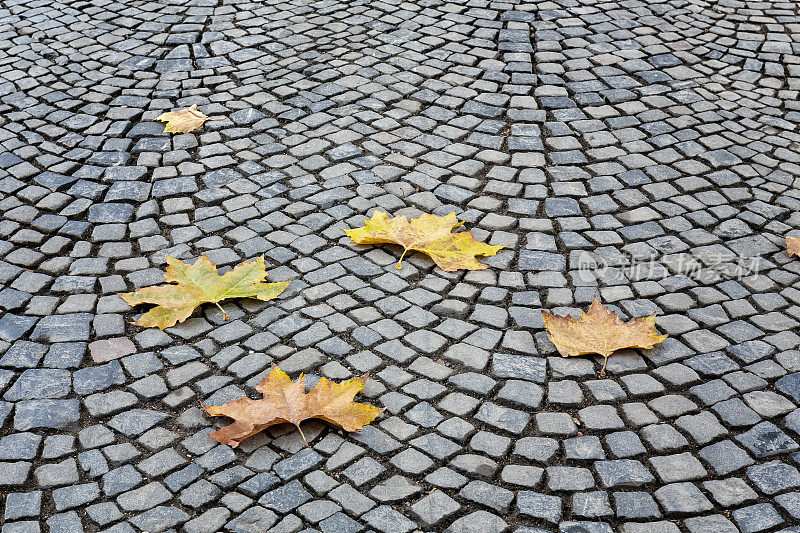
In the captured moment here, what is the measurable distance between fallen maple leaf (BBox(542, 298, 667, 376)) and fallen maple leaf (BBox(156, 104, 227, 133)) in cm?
269

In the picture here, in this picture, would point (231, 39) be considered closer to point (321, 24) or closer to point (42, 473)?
point (321, 24)

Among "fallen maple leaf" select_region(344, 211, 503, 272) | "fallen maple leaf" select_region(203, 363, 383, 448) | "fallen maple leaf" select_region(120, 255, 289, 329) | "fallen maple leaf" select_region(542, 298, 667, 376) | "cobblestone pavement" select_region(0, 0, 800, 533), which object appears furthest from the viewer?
"fallen maple leaf" select_region(344, 211, 503, 272)

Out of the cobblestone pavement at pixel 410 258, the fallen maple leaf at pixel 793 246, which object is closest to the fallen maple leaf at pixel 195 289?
the cobblestone pavement at pixel 410 258

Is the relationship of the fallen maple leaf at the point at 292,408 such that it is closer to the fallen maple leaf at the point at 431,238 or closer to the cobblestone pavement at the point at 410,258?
the cobblestone pavement at the point at 410,258

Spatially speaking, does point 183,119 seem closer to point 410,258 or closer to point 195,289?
point 195,289

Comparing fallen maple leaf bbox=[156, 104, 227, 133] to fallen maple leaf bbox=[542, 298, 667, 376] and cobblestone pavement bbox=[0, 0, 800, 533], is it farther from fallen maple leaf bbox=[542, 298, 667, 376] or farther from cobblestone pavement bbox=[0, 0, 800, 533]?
fallen maple leaf bbox=[542, 298, 667, 376]

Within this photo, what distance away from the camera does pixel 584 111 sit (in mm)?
4844

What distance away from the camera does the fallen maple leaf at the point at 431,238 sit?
3.71m

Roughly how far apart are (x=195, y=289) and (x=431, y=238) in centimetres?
120

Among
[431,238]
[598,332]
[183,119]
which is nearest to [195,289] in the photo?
[431,238]

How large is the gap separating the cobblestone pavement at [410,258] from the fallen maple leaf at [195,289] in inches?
3.2

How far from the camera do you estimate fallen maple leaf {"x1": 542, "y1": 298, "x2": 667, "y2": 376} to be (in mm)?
3229

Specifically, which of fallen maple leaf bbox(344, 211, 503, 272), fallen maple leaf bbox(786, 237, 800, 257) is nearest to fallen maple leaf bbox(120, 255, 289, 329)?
fallen maple leaf bbox(344, 211, 503, 272)

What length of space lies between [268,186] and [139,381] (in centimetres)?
153
